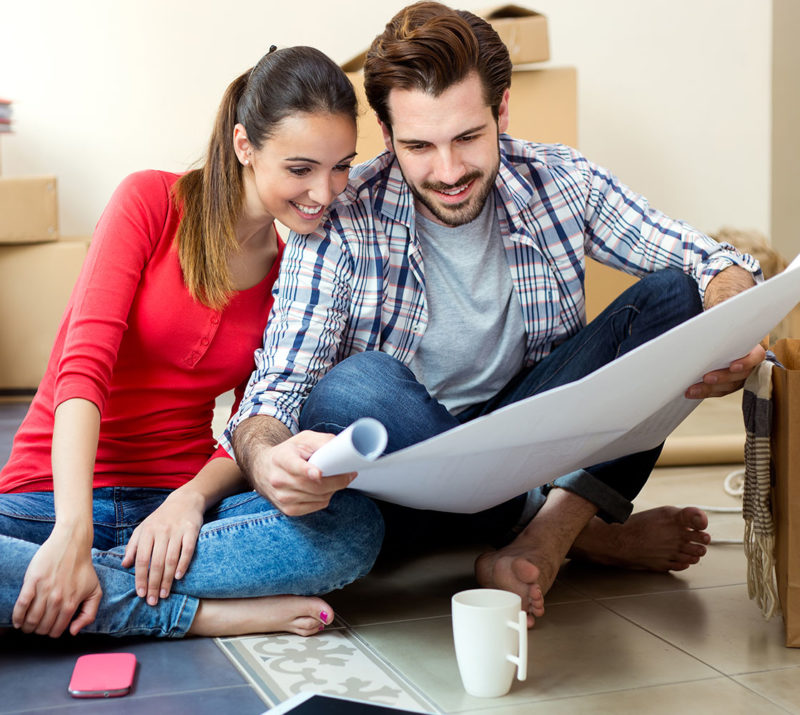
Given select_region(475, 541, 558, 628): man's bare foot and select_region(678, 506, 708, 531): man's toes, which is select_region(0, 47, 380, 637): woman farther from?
select_region(678, 506, 708, 531): man's toes

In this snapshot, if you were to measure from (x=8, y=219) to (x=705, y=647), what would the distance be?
2.49 metres

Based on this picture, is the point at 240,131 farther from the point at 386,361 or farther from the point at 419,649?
the point at 419,649

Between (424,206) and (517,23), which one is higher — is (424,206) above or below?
below

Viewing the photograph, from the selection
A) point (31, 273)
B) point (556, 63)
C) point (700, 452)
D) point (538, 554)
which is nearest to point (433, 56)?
point (538, 554)

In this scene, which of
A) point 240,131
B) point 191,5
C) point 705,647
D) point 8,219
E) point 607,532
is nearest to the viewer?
point 705,647

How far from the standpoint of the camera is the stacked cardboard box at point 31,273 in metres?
2.98

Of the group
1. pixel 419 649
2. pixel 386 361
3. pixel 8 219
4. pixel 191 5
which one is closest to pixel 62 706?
pixel 419 649

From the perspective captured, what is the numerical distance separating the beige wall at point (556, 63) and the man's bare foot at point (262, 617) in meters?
2.29

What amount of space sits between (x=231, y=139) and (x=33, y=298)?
1950 mm

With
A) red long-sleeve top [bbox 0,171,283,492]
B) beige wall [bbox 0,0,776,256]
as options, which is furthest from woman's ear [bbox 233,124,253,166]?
beige wall [bbox 0,0,776,256]

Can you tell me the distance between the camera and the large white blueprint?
897 mm

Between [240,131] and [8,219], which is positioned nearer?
[240,131]

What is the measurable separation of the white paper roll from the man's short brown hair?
554 mm

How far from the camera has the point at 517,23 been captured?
8.26ft
